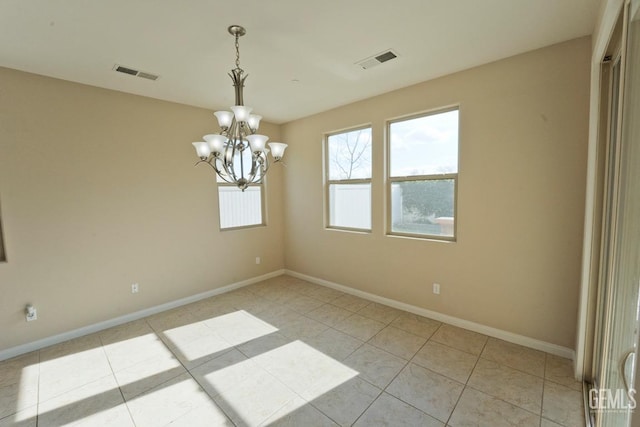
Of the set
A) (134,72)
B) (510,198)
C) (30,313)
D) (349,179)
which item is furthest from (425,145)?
(30,313)

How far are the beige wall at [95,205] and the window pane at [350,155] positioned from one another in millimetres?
1821

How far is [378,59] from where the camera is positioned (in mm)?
2588

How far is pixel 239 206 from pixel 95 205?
1831 mm

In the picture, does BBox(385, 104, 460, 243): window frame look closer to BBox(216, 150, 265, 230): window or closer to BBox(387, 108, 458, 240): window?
BBox(387, 108, 458, 240): window

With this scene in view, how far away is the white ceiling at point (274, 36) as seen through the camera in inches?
72.7

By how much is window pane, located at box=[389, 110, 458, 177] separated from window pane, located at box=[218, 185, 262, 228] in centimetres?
236

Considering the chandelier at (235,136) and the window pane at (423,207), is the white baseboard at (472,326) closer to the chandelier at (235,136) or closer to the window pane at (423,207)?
the window pane at (423,207)

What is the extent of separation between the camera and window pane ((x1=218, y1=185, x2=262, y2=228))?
4.23 m

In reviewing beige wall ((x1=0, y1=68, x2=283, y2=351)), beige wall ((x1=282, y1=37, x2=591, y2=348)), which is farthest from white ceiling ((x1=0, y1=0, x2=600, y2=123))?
beige wall ((x1=0, y1=68, x2=283, y2=351))

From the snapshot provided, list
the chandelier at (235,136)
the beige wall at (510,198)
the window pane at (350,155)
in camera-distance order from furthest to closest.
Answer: the window pane at (350,155)
the beige wall at (510,198)
the chandelier at (235,136)

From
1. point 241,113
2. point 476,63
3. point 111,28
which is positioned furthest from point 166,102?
point 476,63

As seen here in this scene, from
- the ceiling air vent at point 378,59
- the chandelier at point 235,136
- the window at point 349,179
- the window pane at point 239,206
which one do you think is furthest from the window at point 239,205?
the ceiling air vent at point 378,59

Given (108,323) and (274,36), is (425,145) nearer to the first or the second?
(274,36)

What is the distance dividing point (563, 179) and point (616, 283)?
132 centimetres
